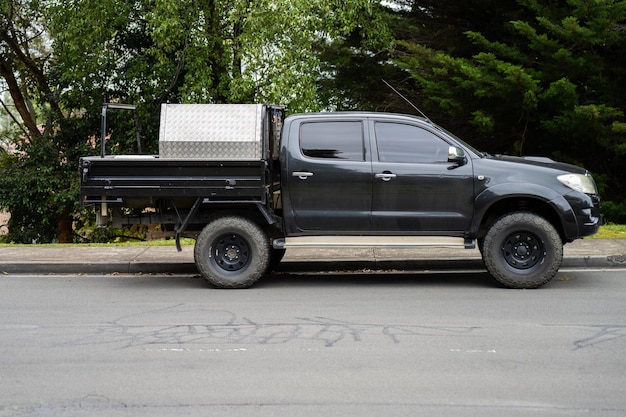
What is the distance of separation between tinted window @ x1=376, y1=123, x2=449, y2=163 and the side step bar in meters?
0.93

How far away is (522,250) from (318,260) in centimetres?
293

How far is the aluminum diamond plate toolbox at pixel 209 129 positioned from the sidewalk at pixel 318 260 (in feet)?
7.27

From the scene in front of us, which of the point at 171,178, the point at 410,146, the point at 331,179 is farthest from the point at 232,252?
the point at 410,146

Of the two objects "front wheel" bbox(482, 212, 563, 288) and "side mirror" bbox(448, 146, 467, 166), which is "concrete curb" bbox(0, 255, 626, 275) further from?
"side mirror" bbox(448, 146, 467, 166)

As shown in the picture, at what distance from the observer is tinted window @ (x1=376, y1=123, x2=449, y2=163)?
10166 millimetres

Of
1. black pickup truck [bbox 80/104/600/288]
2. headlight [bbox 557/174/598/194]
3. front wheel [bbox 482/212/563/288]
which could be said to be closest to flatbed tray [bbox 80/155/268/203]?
black pickup truck [bbox 80/104/600/288]

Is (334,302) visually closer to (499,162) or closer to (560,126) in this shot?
(499,162)

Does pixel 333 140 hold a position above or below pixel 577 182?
above

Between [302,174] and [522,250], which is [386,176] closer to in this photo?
[302,174]

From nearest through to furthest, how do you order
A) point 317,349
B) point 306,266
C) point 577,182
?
point 317,349, point 577,182, point 306,266

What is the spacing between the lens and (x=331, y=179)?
10.1 metres

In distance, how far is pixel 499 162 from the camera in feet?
32.8

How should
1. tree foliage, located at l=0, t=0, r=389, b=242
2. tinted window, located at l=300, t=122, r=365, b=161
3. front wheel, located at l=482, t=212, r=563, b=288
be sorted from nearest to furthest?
front wheel, located at l=482, t=212, r=563, b=288
tinted window, located at l=300, t=122, r=365, b=161
tree foliage, located at l=0, t=0, r=389, b=242

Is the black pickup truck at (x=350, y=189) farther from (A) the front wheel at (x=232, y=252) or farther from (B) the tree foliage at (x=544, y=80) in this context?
(B) the tree foliage at (x=544, y=80)
